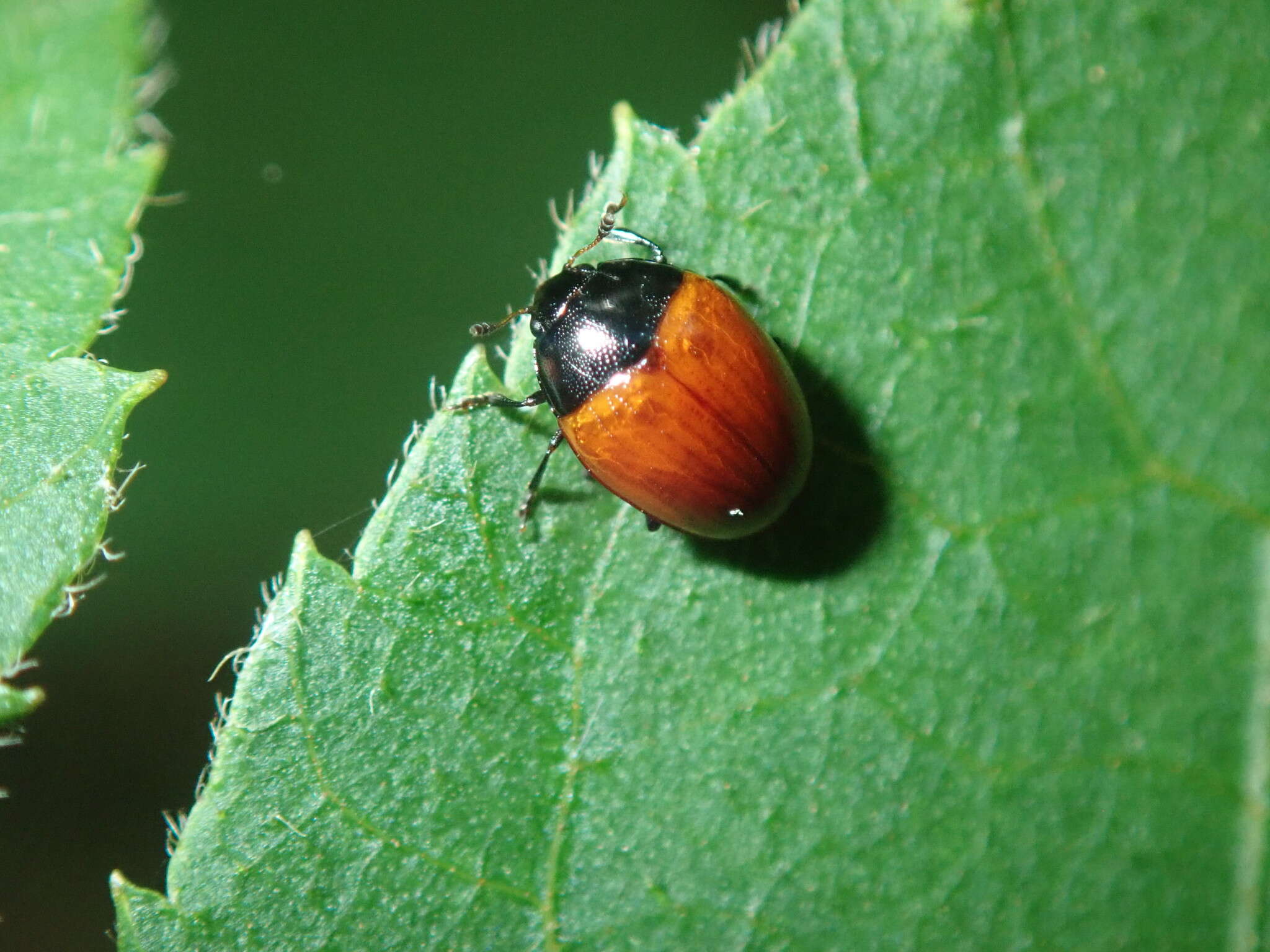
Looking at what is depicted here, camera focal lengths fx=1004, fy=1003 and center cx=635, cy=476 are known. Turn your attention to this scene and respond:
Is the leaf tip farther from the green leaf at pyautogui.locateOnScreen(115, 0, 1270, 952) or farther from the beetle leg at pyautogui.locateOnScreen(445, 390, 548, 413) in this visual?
the beetle leg at pyautogui.locateOnScreen(445, 390, 548, 413)

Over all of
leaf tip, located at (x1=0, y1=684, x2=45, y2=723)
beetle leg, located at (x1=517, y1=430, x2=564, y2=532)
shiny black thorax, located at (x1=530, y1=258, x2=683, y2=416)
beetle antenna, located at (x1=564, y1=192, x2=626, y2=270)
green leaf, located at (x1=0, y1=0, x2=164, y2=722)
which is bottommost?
beetle leg, located at (x1=517, y1=430, x2=564, y2=532)

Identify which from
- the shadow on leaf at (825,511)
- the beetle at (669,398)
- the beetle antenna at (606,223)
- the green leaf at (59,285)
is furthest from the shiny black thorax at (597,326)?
the green leaf at (59,285)

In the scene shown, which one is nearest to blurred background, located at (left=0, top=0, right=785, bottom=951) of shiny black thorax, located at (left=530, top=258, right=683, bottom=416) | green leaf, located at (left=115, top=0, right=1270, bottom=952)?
shiny black thorax, located at (left=530, top=258, right=683, bottom=416)

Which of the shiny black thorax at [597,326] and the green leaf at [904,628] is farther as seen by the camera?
the shiny black thorax at [597,326]

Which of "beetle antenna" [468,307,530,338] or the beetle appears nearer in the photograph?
the beetle

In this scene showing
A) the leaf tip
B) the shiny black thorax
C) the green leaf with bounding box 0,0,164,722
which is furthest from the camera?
the shiny black thorax

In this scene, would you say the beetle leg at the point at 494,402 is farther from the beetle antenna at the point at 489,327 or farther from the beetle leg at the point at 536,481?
the beetle antenna at the point at 489,327
